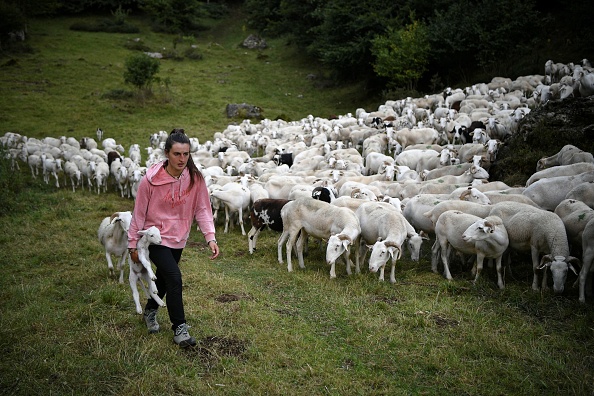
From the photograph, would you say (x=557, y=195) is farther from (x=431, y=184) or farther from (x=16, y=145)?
(x=16, y=145)

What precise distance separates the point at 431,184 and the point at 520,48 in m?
22.6

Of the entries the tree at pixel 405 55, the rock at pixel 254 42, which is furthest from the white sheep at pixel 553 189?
the rock at pixel 254 42

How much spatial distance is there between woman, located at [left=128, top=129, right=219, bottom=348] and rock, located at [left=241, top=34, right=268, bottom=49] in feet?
173

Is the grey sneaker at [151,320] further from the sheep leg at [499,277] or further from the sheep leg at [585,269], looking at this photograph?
the sheep leg at [585,269]

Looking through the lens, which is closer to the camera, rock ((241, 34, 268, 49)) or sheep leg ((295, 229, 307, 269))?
sheep leg ((295, 229, 307, 269))

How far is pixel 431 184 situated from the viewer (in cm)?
1230

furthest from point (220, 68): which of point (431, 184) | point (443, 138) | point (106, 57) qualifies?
point (431, 184)

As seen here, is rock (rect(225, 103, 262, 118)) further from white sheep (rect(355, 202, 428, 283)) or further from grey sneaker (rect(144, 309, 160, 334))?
grey sneaker (rect(144, 309, 160, 334))

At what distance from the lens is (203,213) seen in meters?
6.00

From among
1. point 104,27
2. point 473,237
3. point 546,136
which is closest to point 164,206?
point 473,237

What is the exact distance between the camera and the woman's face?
214 inches

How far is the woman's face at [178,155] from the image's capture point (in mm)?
5441

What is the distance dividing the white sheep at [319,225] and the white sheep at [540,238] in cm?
288

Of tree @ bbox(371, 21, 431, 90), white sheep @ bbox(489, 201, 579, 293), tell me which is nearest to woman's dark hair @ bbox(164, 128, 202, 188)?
white sheep @ bbox(489, 201, 579, 293)
